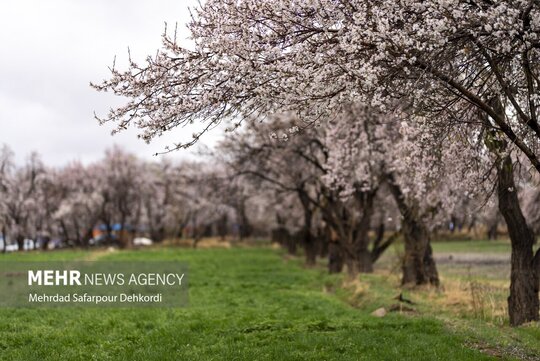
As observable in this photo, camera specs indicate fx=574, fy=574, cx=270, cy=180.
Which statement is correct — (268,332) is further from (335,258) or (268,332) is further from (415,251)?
(335,258)

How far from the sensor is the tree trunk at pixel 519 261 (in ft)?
47.3

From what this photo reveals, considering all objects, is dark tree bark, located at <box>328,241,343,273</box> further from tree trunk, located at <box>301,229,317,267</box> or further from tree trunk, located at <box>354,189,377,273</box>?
tree trunk, located at <box>301,229,317,267</box>

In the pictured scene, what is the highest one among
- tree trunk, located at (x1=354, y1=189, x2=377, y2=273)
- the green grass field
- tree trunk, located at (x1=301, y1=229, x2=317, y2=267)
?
tree trunk, located at (x1=354, y1=189, x2=377, y2=273)

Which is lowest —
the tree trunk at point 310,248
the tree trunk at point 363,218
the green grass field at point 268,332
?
the green grass field at point 268,332

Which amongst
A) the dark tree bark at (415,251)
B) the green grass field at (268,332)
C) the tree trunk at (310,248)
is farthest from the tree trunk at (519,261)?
the tree trunk at (310,248)

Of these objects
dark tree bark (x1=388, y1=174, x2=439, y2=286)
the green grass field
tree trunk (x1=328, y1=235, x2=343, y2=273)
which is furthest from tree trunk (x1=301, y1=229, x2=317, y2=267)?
the green grass field

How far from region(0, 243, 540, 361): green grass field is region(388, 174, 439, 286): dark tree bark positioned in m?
3.00

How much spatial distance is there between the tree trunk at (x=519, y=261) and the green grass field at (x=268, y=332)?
723mm

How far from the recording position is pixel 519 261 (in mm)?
14586

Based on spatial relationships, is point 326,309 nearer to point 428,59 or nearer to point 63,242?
point 428,59

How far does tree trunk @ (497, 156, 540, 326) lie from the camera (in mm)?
14414

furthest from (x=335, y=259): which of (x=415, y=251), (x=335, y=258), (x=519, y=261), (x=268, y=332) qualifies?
(x=268, y=332)

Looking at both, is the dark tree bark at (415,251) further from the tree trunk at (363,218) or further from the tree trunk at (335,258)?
the tree trunk at (335,258)

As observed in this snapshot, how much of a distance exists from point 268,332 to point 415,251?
516 inches
